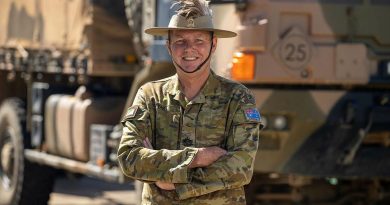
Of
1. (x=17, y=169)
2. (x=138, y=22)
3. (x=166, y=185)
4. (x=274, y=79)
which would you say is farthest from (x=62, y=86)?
(x=166, y=185)

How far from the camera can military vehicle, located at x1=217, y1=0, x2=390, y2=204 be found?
6273 mm

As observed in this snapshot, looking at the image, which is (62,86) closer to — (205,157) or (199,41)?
(199,41)

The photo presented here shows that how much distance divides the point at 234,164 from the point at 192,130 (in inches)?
8.4

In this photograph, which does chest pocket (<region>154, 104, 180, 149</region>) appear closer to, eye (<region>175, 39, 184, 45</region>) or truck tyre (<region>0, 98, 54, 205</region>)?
eye (<region>175, 39, 184, 45</region>)

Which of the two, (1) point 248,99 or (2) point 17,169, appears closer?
(1) point 248,99

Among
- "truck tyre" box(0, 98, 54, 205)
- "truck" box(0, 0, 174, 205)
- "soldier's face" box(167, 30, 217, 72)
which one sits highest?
"soldier's face" box(167, 30, 217, 72)

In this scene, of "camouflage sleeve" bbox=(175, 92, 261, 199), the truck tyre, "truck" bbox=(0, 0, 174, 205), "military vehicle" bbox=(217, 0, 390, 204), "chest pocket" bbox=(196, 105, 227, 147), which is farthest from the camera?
the truck tyre

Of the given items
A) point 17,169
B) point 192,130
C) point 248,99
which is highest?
point 248,99

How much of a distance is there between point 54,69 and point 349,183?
328 centimetres

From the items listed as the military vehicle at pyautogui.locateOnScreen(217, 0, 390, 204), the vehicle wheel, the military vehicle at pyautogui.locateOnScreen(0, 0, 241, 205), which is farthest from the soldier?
the vehicle wheel

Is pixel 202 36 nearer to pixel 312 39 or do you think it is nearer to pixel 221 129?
pixel 221 129

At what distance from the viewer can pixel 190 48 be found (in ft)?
12.4

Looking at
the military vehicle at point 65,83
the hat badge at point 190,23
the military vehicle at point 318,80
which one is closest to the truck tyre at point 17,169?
the military vehicle at point 65,83

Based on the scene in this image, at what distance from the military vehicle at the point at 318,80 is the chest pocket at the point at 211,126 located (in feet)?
8.16
